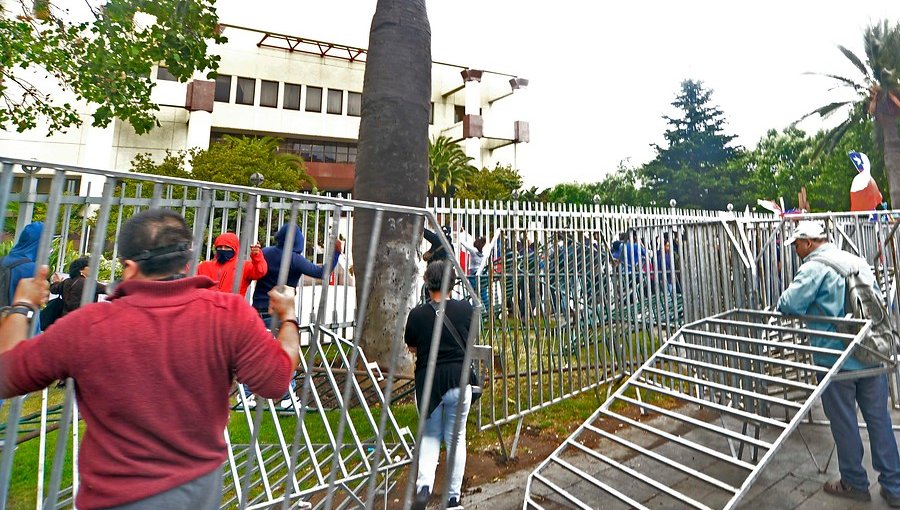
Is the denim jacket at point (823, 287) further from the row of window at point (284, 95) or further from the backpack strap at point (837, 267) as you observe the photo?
the row of window at point (284, 95)

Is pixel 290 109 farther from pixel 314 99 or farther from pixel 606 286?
pixel 606 286

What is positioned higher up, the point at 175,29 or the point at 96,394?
the point at 175,29

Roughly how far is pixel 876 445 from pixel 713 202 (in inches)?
1488

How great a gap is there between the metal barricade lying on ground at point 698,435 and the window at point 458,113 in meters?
35.9

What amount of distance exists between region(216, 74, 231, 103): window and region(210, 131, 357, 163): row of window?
437cm

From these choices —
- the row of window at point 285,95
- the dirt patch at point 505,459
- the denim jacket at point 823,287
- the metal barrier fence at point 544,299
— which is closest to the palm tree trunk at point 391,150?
the metal barrier fence at point 544,299

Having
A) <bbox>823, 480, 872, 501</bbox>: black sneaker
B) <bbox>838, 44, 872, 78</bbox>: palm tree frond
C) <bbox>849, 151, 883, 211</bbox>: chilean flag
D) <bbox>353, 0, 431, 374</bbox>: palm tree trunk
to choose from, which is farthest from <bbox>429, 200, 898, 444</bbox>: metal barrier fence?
<bbox>838, 44, 872, 78</bbox>: palm tree frond

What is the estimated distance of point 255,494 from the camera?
361 cm

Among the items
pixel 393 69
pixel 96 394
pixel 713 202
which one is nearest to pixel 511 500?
pixel 96 394

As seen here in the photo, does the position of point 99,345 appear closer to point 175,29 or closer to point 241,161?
point 175,29

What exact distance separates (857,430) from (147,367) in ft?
14.8

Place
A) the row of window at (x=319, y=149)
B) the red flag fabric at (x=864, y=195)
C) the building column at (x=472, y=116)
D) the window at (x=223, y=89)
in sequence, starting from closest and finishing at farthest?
the red flag fabric at (x=864, y=195) < the window at (x=223, y=89) < the row of window at (x=319, y=149) < the building column at (x=472, y=116)

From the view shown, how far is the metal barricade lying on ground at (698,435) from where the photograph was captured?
3193 mm

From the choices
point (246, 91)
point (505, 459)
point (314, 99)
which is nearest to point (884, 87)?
point (505, 459)
